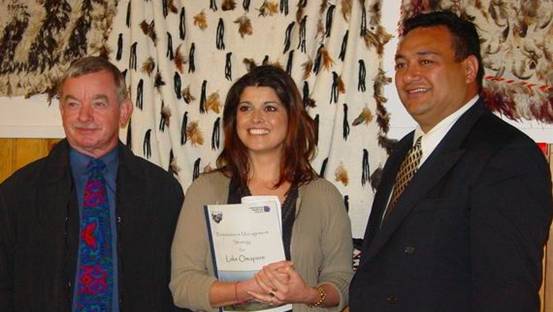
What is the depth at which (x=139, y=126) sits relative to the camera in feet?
9.39

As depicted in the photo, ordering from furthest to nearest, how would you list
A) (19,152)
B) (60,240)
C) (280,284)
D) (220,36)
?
1. (19,152)
2. (220,36)
3. (60,240)
4. (280,284)

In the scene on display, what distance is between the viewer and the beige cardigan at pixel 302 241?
6.15 ft

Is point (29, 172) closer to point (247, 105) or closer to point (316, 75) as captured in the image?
point (247, 105)

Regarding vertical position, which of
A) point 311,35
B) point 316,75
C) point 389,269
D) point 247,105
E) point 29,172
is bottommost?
point 389,269

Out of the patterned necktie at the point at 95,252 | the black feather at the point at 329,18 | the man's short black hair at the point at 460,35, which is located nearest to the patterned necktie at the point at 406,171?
the man's short black hair at the point at 460,35

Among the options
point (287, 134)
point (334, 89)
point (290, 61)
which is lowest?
point (287, 134)

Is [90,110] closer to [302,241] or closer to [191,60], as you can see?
[302,241]

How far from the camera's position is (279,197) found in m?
1.97

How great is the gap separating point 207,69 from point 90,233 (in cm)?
114

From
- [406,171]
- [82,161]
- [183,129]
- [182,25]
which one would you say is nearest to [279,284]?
[406,171]

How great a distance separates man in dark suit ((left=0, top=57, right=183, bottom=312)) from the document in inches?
12.6

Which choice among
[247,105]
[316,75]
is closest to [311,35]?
[316,75]

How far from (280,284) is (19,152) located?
1.89 metres

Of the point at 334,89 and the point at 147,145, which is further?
the point at 147,145
